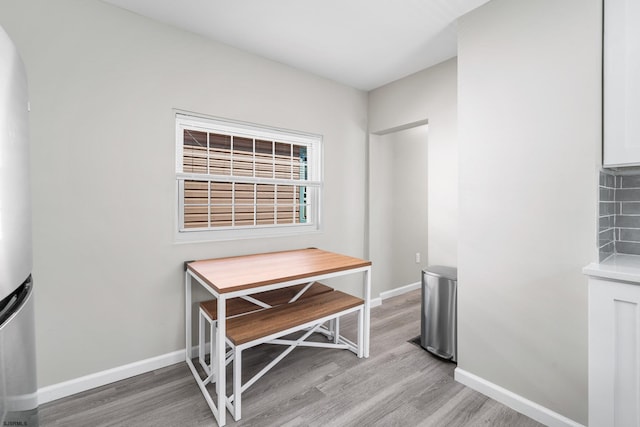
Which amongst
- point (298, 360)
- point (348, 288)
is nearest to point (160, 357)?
point (298, 360)

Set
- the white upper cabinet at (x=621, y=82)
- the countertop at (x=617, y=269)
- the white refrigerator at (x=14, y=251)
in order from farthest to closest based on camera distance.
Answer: the white upper cabinet at (x=621, y=82)
the countertop at (x=617, y=269)
the white refrigerator at (x=14, y=251)

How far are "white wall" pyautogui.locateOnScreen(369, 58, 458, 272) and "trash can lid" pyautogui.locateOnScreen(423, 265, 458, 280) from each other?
191 mm

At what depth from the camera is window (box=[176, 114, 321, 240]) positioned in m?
2.32

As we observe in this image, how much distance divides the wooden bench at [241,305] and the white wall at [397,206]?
1.24 meters

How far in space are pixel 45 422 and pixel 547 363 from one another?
274cm

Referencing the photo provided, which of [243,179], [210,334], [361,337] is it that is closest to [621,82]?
[361,337]

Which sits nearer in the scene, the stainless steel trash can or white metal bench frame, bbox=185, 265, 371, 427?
white metal bench frame, bbox=185, 265, 371, 427

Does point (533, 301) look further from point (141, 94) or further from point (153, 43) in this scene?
point (153, 43)

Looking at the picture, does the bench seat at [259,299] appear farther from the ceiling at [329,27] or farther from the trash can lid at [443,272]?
the ceiling at [329,27]

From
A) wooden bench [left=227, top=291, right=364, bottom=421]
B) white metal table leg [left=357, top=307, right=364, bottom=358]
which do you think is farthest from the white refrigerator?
white metal table leg [left=357, top=307, right=364, bottom=358]

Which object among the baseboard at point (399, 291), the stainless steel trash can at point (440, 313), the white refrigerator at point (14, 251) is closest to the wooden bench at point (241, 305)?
the stainless steel trash can at point (440, 313)

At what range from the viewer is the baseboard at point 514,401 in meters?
1.55

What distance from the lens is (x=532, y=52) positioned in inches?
63.9

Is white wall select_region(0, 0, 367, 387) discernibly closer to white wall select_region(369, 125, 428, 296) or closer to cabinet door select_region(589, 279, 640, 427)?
white wall select_region(369, 125, 428, 296)
